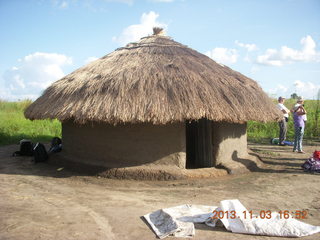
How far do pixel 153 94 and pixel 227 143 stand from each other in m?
2.14

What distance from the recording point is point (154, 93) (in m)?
5.66

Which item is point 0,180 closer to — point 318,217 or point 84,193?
point 84,193

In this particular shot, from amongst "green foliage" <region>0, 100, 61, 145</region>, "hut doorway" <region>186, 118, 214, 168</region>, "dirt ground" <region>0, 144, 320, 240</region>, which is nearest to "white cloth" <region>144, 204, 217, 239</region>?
"dirt ground" <region>0, 144, 320, 240</region>

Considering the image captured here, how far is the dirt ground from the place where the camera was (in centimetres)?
329

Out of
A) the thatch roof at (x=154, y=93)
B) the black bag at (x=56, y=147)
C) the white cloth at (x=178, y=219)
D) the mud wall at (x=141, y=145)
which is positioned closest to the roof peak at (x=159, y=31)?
the thatch roof at (x=154, y=93)

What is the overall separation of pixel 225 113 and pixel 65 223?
3604 mm

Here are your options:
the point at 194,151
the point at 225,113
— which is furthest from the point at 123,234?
the point at 194,151

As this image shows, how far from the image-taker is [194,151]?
7441 millimetres

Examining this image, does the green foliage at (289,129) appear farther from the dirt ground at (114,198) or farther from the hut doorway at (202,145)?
the dirt ground at (114,198)

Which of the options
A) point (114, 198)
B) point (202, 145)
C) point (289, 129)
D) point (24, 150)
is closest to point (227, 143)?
point (202, 145)

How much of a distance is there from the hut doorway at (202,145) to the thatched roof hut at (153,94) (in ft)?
1.73

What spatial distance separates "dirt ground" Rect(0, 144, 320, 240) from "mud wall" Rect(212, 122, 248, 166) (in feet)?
1.74

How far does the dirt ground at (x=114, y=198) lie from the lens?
3291 millimetres

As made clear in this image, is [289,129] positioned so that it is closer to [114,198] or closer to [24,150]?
[114,198]
